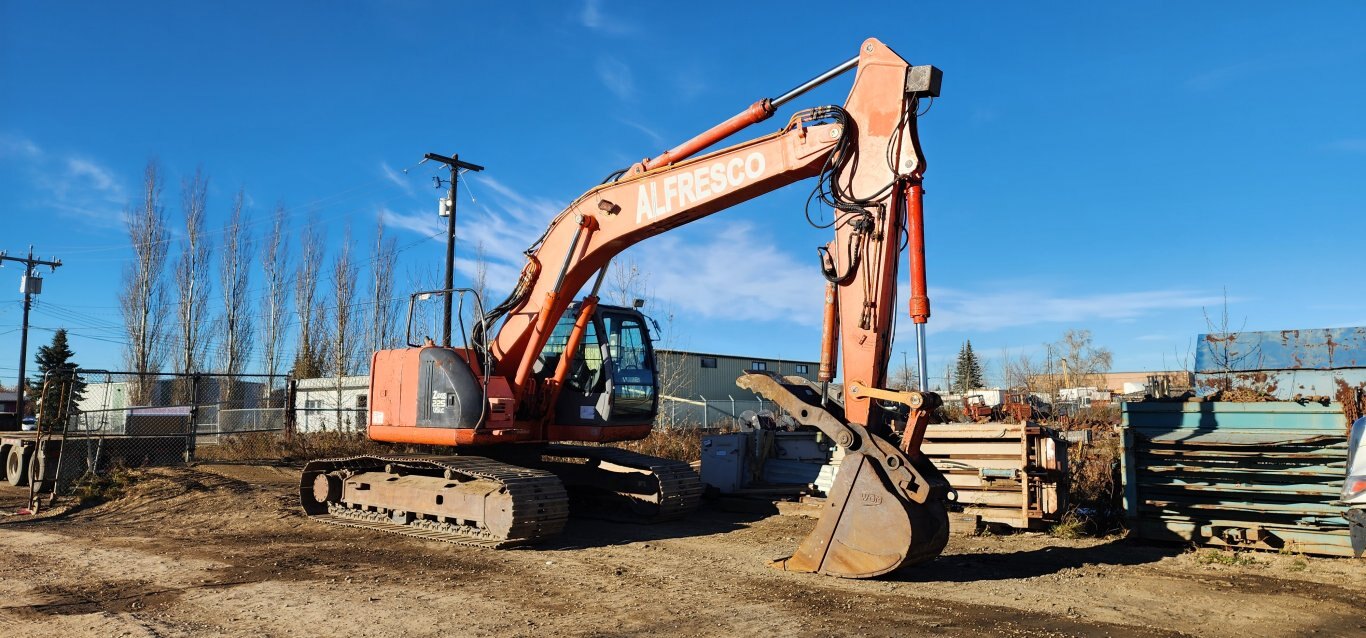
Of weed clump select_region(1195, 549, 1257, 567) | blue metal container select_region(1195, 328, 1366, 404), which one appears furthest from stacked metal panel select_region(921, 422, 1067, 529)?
blue metal container select_region(1195, 328, 1366, 404)

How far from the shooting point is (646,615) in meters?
6.03

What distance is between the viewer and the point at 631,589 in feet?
22.7

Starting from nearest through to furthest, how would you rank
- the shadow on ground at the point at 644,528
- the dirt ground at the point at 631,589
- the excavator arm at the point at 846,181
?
the dirt ground at the point at 631,589 → the excavator arm at the point at 846,181 → the shadow on ground at the point at 644,528

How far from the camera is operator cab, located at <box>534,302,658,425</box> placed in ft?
34.6

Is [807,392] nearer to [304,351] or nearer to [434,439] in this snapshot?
[434,439]

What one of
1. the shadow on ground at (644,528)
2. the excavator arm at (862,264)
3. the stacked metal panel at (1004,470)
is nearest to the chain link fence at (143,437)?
the shadow on ground at (644,528)

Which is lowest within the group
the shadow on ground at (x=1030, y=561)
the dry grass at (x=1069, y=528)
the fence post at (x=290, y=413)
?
the shadow on ground at (x=1030, y=561)

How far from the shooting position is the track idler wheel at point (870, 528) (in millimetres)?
6531

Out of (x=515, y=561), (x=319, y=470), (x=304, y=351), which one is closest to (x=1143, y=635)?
(x=515, y=561)

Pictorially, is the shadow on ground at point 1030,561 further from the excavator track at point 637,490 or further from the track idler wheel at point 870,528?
the excavator track at point 637,490

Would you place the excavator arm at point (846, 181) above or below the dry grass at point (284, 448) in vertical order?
above

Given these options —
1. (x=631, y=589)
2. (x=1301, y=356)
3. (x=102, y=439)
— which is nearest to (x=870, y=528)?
(x=631, y=589)

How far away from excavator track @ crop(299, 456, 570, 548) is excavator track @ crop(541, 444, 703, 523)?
1258 mm

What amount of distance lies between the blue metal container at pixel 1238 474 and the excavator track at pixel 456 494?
19.6 ft
